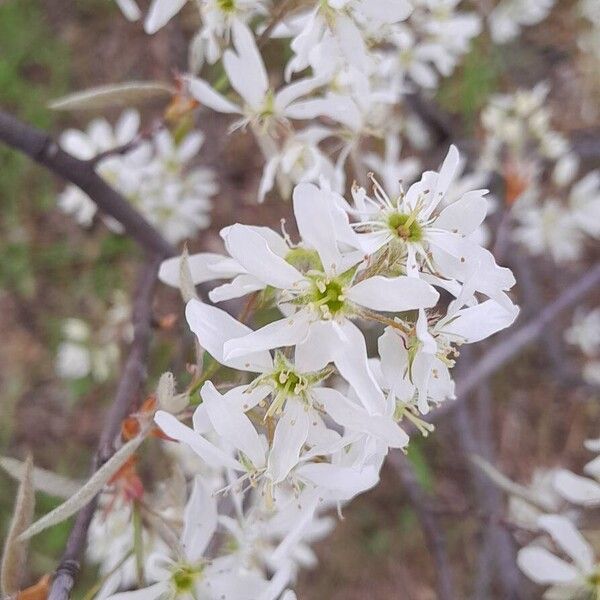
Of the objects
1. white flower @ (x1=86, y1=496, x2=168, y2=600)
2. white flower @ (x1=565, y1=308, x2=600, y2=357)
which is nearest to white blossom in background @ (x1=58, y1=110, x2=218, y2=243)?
white flower @ (x1=86, y1=496, x2=168, y2=600)

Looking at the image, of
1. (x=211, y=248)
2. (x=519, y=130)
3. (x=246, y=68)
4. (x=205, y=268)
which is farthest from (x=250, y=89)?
(x=211, y=248)

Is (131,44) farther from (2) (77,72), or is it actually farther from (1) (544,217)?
(1) (544,217)

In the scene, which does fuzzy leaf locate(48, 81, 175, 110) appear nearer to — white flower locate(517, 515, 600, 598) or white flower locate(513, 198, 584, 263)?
white flower locate(517, 515, 600, 598)

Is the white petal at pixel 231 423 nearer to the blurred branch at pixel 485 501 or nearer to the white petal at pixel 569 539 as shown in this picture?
the white petal at pixel 569 539

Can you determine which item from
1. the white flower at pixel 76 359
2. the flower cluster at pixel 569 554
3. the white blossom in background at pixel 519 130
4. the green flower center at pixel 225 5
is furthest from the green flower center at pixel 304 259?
the white flower at pixel 76 359

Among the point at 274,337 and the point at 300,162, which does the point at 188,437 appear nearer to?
the point at 274,337

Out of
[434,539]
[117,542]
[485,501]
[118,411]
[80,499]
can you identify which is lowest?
[485,501]
